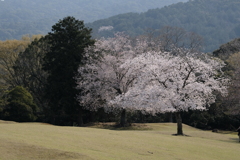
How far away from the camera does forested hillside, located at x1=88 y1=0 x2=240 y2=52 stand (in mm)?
163125

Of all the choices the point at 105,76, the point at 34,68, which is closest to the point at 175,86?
the point at 105,76

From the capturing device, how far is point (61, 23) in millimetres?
39062

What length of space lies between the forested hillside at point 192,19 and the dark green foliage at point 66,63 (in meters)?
118

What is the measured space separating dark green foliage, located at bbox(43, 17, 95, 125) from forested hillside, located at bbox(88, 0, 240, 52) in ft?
386

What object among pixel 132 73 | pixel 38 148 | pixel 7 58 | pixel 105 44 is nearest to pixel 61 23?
pixel 105 44

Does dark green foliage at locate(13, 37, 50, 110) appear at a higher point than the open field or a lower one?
higher

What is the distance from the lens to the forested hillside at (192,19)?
163125 millimetres

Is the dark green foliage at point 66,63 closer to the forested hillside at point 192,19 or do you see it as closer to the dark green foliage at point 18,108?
the dark green foliage at point 18,108

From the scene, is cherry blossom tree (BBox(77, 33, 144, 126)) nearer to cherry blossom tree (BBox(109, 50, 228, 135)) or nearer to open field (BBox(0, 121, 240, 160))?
cherry blossom tree (BBox(109, 50, 228, 135))

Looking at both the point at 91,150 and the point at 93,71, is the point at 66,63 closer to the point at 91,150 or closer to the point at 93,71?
the point at 93,71

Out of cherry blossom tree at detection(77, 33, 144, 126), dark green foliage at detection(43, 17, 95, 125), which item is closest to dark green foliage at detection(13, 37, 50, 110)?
dark green foliage at detection(43, 17, 95, 125)

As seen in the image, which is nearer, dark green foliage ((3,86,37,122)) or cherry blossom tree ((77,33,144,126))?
dark green foliage ((3,86,37,122))

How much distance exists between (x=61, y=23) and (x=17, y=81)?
14.9 meters

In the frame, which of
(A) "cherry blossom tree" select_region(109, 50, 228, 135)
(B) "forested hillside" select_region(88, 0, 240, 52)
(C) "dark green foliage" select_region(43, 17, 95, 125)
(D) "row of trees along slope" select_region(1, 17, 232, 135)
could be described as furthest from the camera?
(B) "forested hillside" select_region(88, 0, 240, 52)
